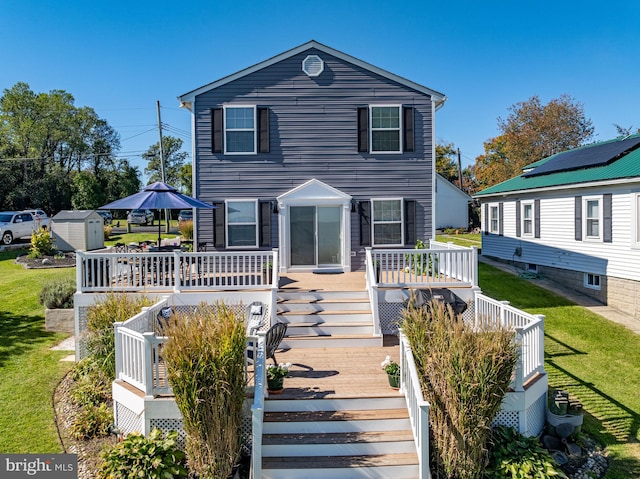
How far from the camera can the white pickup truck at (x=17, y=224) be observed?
23.4 meters

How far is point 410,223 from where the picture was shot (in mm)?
13320

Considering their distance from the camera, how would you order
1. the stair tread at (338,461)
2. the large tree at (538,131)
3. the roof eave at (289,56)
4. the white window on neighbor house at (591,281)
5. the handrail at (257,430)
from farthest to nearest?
the large tree at (538,131)
the white window on neighbor house at (591,281)
the roof eave at (289,56)
the stair tread at (338,461)
the handrail at (257,430)

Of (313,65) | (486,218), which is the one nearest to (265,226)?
(313,65)

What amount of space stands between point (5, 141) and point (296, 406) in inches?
1883

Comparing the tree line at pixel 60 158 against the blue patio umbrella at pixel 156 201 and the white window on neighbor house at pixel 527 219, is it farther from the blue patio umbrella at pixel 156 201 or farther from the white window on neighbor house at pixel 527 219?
the white window on neighbor house at pixel 527 219

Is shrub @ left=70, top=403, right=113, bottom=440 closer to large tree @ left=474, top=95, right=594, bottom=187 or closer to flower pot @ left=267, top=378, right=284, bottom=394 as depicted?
flower pot @ left=267, top=378, right=284, bottom=394

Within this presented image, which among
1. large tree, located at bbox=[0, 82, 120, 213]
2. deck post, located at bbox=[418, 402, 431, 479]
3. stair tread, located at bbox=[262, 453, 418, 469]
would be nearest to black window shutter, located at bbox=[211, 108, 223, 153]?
stair tread, located at bbox=[262, 453, 418, 469]

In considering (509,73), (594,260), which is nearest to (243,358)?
(594,260)

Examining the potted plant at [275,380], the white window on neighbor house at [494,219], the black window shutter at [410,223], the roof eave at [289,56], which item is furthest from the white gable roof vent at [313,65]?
the white window on neighbor house at [494,219]

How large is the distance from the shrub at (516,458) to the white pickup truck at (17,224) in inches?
940

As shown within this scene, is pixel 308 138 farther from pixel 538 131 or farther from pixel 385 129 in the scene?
pixel 538 131

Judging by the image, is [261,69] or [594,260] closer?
[261,69]

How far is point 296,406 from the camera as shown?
21.0ft

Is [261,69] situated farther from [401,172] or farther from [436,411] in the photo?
[436,411]
